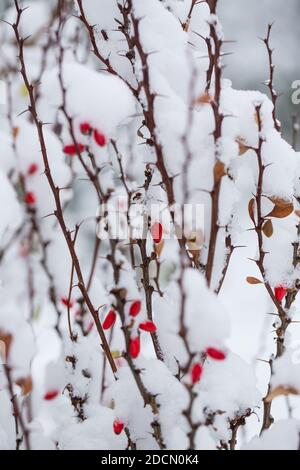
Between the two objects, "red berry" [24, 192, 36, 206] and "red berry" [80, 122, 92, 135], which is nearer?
"red berry" [80, 122, 92, 135]

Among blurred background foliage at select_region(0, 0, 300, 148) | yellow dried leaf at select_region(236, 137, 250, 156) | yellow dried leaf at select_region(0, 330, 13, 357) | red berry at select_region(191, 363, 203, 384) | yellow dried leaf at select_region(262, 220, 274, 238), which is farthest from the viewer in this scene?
blurred background foliage at select_region(0, 0, 300, 148)

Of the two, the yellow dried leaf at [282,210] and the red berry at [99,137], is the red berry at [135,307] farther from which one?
the yellow dried leaf at [282,210]

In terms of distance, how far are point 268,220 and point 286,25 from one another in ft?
19.1

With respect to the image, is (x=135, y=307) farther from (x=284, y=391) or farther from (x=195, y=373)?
(x=284, y=391)

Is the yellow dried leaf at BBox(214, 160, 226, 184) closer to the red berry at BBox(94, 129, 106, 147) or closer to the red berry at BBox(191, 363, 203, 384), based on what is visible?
the red berry at BBox(94, 129, 106, 147)

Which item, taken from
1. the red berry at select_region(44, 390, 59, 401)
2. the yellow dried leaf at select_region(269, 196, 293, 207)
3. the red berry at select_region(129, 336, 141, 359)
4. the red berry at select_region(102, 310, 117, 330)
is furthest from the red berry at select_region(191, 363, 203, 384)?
the yellow dried leaf at select_region(269, 196, 293, 207)

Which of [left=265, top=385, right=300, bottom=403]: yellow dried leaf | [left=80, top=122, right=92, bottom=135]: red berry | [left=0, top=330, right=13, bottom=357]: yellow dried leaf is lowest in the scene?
[left=265, top=385, right=300, bottom=403]: yellow dried leaf

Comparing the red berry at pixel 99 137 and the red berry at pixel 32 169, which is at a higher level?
the red berry at pixel 32 169

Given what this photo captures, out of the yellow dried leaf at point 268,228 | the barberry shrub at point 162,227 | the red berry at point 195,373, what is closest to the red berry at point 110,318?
the barberry shrub at point 162,227

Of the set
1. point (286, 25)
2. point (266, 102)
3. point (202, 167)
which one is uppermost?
point (286, 25)

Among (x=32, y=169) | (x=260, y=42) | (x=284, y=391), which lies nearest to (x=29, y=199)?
(x=32, y=169)

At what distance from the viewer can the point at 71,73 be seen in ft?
3.55
